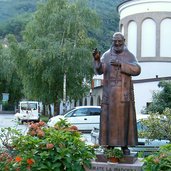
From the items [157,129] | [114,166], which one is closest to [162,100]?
[157,129]

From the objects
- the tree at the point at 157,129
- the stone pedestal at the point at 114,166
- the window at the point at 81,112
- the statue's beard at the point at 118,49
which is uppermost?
the statue's beard at the point at 118,49

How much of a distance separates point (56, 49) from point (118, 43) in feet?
85.1

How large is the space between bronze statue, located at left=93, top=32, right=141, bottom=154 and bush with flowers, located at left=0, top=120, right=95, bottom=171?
795mm

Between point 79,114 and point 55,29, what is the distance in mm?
9462

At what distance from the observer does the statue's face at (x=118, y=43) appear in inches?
325

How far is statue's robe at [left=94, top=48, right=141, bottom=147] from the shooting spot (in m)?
8.02

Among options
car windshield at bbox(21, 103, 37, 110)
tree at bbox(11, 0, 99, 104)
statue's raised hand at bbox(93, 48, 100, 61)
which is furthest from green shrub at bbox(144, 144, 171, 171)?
car windshield at bbox(21, 103, 37, 110)

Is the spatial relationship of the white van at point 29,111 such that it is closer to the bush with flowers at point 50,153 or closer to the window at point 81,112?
the window at point 81,112

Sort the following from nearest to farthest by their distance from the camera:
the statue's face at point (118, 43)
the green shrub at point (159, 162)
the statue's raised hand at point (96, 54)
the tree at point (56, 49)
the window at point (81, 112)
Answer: the green shrub at point (159, 162) → the statue's raised hand at point (96, 54) → the statue's face at point (118, 43) → the window at point (81, 112) → the tree at point (56, 49)

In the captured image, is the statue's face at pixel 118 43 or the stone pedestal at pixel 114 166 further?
the statue's face at pixel 118 43

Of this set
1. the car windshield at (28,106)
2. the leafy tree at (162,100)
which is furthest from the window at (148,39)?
the leafy tree at (162,100)

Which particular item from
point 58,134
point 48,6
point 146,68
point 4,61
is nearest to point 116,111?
point 58,134

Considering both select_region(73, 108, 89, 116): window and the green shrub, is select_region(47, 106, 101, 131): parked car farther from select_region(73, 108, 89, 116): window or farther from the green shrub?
the green shrub

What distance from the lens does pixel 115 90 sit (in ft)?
26.7
